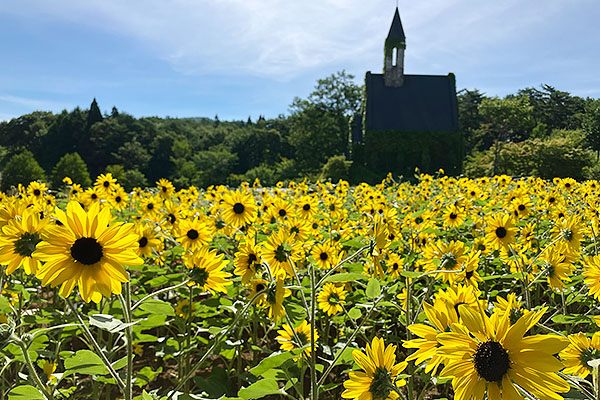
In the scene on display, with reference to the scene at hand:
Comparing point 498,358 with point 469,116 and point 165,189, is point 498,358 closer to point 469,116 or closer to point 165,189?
point 165,189

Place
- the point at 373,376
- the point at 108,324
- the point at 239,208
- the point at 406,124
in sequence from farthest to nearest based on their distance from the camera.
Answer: the point at 406,124 < the point at 239,208 < the point at 373,376 < the point at 108,324

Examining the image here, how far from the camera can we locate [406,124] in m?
33.1

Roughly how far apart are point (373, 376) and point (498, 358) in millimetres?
487

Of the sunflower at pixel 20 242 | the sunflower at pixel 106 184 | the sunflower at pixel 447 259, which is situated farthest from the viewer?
the sunflower at pixel 106 184

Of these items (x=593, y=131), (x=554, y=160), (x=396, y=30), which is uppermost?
(x=396, y=30)

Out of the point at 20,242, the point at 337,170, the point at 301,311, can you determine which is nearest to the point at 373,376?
the point at 301,311

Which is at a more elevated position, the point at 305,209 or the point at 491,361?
the point at 305,209

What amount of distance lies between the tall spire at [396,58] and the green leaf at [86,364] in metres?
35.5

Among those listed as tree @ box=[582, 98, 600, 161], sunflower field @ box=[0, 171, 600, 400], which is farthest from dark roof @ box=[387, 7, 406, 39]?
sunflower field @ box=[0, 171, 600, 400]

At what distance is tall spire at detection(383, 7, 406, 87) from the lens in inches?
1352

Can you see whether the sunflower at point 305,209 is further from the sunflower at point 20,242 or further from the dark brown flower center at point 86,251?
the dark brown flower center at point 86,251

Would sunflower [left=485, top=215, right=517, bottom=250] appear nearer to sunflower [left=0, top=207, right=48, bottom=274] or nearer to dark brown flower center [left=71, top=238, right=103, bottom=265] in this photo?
dark brown flower center [left=71, top=238, right=103, bottom=265]

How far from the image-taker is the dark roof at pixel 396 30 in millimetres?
35406

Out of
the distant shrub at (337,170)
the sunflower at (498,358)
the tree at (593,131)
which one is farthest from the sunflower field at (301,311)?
the tree at (593,131)
